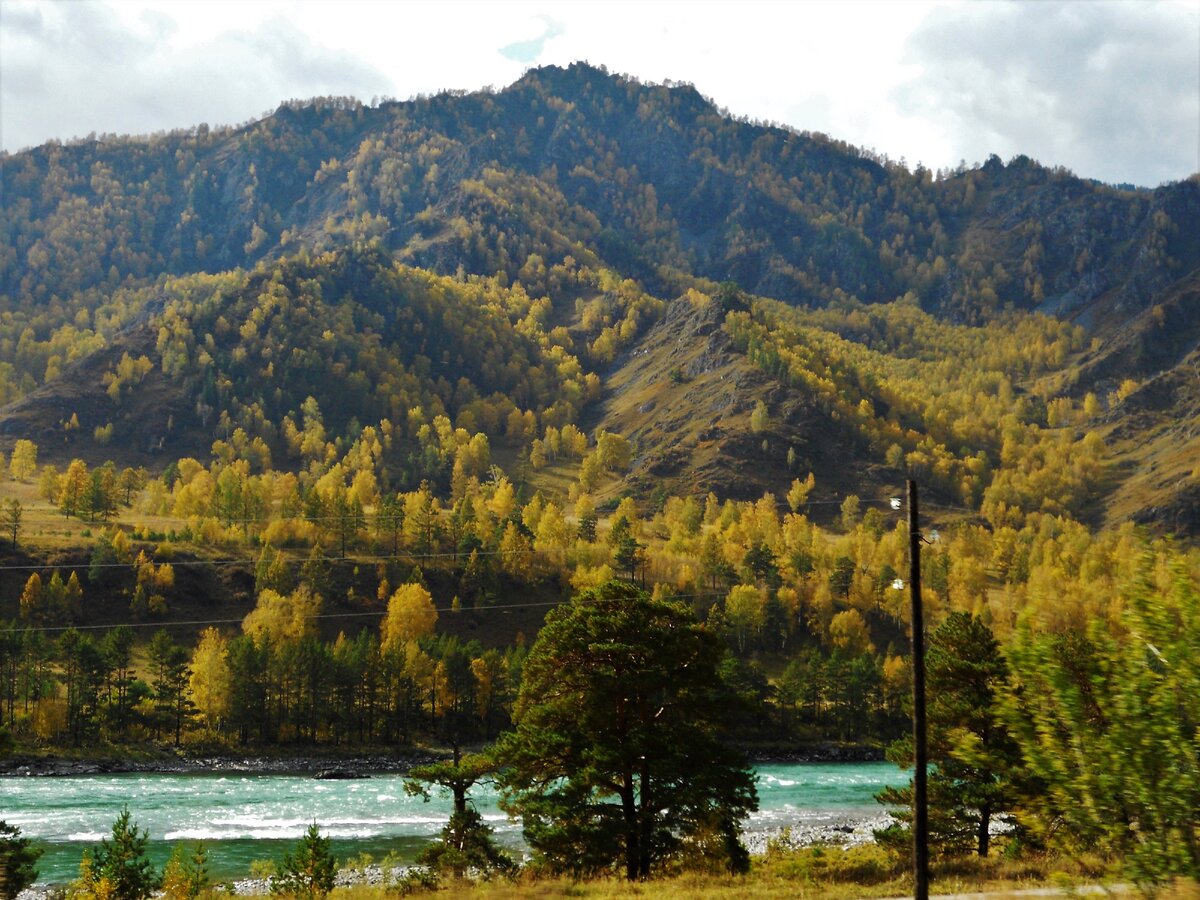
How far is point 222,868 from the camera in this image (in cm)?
5600

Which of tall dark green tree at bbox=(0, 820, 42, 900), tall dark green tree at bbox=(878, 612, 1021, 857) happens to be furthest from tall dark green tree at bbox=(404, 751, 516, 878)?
tall dark green tree at bbox=(878, 612, 1021, 857)

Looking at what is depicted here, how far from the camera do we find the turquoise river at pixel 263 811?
62781mm

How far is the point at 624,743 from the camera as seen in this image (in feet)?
124

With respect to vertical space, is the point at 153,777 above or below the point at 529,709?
below

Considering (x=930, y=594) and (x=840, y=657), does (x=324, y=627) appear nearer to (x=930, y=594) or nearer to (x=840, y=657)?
(x=840, y=657)

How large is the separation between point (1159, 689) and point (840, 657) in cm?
12105

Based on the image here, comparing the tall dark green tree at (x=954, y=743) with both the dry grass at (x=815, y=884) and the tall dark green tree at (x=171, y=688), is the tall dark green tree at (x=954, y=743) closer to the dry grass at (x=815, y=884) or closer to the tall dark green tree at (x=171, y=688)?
the dry grass at (x=815, y=884)

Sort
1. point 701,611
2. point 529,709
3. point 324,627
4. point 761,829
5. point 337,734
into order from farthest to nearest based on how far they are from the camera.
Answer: point 701,611 < point 324,627 < point 337,734 < point 761,829 < point 529,709

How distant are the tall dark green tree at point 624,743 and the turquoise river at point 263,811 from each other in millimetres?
24255

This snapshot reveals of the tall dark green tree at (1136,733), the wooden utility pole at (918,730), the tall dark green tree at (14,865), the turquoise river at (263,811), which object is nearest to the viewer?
the tall dark green tree at (1136,733)

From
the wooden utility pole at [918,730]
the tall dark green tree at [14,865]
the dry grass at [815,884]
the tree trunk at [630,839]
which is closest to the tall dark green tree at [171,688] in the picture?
the tall dark green tree at [14,865]

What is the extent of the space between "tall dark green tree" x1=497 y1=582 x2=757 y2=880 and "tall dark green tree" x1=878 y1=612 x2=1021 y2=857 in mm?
7588

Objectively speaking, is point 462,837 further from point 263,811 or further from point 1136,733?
point 263,811

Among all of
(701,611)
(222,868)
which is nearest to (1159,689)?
(222,868)
